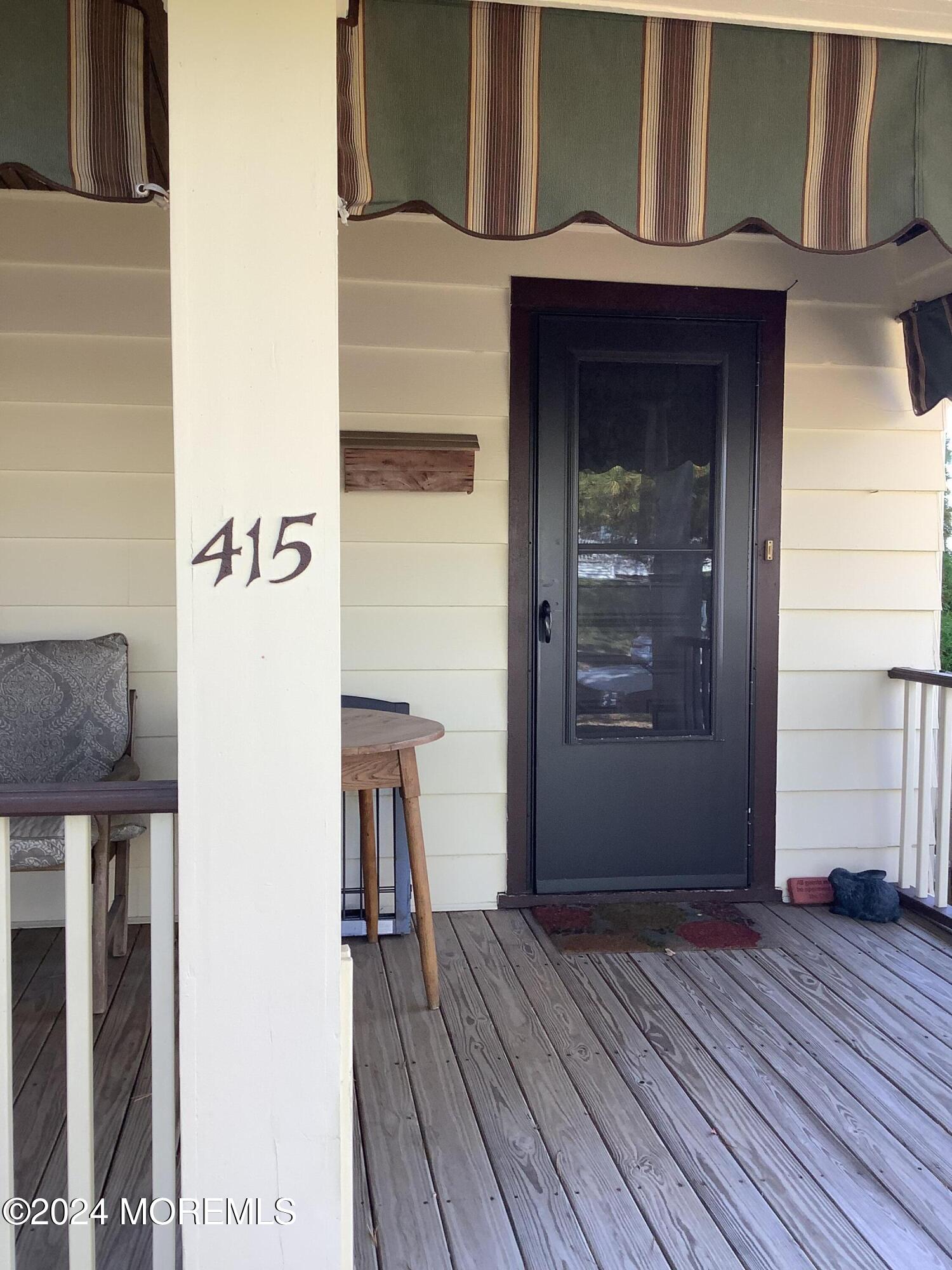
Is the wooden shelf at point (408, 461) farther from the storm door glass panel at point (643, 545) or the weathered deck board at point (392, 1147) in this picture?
the weathered deck board at point (392, 1147)

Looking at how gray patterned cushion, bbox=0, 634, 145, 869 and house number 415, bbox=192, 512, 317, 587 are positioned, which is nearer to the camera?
house number 415, bbox=192, 512, 317, 587

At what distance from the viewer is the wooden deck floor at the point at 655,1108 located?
1684 millimetres

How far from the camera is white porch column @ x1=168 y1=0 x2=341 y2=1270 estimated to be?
1.27m

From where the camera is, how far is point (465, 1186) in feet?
5.97

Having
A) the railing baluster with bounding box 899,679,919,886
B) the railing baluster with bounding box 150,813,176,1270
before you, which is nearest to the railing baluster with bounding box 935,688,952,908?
the railing baluster with bounding box 899,679,919,886

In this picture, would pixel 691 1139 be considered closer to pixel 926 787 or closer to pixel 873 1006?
pixel 873 1006

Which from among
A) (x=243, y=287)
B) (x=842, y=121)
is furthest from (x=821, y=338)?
(x=243, y=287)

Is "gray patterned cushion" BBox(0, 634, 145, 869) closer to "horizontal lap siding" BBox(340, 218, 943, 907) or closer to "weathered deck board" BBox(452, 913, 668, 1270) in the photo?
"horizontal lap siding" BBox(340, 218, 943, 907)

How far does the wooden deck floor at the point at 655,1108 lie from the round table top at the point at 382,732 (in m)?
0.73

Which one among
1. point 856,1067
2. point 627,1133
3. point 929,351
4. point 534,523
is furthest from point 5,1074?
point 929,351

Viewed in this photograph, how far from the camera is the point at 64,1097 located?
2125 mm

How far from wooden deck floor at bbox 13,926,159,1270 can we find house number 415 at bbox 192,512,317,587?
4.09ft

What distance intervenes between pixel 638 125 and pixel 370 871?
220 centimetres

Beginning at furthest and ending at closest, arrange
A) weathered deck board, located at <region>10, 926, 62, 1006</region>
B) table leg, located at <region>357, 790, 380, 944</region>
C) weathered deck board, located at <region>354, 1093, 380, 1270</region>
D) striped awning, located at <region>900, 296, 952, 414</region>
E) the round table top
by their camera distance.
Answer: striped awning, located at <region>900, 296, 952, 414</region>
table leg, located at <region>357, 790, 380, 944</region>
weathered deck board, located at <region>10, 926, 62, 1006</region>
the round table top
weathered deck board, located at <region>354, 1093, 380, 1270</region>
